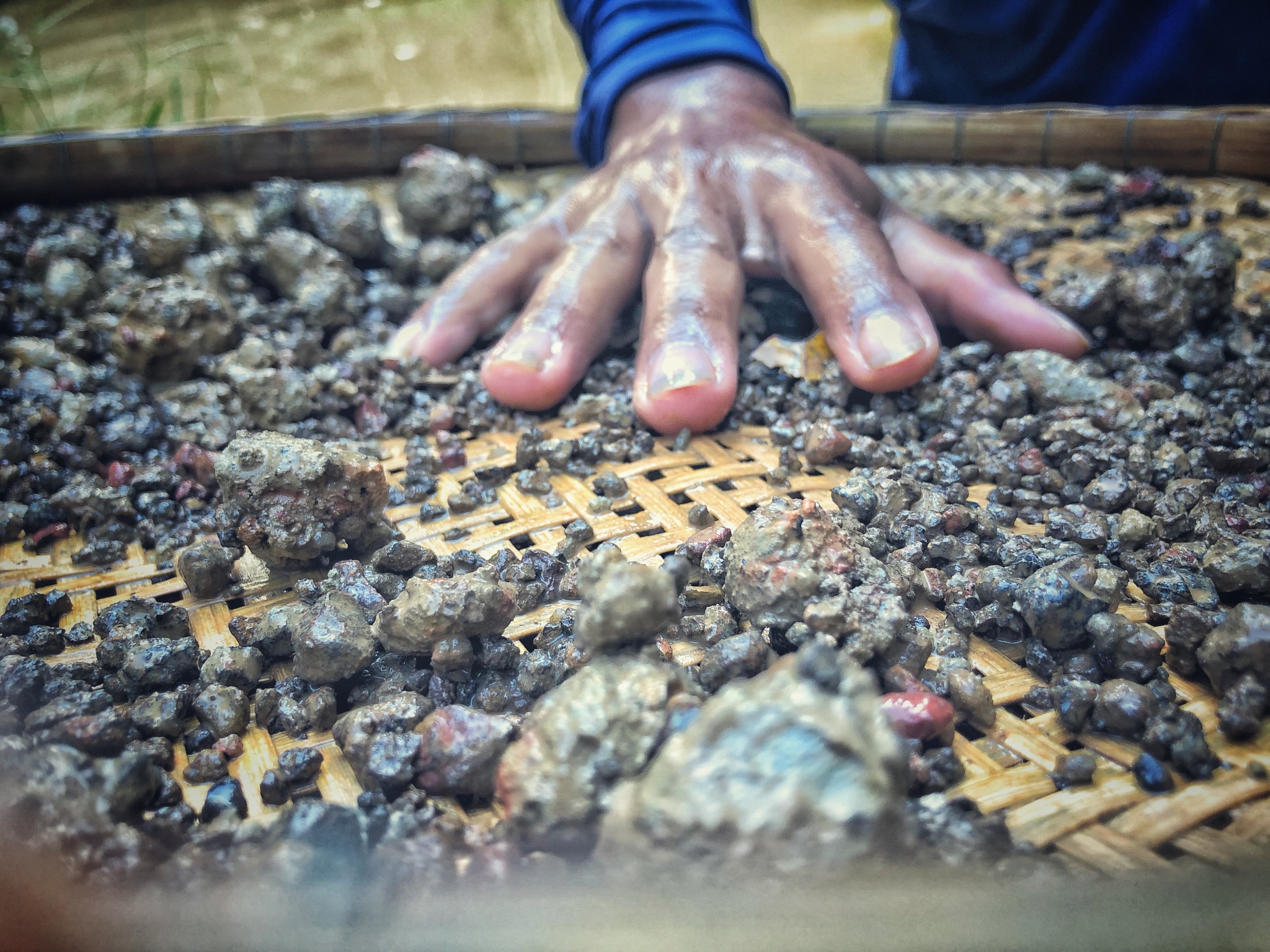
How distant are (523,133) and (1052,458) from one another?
1.25 meters

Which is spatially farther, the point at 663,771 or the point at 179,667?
the point at 179,667

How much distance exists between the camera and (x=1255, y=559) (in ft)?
2.43

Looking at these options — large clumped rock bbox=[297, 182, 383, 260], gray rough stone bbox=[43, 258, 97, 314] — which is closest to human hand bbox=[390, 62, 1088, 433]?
large clumped rock bbox=[297, 182, 383, 260]

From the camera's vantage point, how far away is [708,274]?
1248 millimetres

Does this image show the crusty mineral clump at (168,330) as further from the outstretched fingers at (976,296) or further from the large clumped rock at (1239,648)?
the large clumped rock at (1239,648)

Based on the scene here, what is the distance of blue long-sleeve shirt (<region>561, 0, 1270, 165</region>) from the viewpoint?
1676mm

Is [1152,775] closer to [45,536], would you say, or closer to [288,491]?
[288,491]

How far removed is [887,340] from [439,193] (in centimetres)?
85

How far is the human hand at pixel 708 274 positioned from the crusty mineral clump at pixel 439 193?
17 cm

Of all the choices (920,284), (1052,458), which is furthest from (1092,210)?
(1052,458)

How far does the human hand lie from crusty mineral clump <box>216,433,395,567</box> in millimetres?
352

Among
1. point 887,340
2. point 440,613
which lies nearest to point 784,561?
point 440,613

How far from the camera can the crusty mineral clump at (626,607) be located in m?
0.53

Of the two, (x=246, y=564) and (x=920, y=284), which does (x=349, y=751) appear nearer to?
(x=246, y=564)
